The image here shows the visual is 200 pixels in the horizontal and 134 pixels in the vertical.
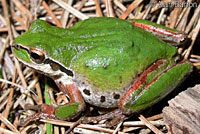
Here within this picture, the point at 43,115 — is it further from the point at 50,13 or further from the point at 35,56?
the point at 50,13

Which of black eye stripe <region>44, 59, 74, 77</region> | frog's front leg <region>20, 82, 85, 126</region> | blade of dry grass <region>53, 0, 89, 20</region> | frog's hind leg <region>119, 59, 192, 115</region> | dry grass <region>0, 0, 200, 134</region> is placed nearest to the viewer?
frog's hind leg <region>119, 59, 192, 115</region>

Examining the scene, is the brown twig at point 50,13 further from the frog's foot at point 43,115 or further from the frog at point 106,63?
the frog's foot at point 43,115

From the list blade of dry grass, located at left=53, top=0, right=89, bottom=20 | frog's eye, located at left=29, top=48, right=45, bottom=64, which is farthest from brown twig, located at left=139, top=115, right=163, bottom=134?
blade of dry grass, located at left=53, top=0, right=89, bottom=20

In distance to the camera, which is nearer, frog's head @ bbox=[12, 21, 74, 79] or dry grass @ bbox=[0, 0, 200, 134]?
frog's head @ bbox=[12, 21, 74, 79]

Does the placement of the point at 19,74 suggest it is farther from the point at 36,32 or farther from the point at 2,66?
the point at 36,32

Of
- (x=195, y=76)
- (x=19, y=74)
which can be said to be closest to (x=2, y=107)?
(x=19, y=74)

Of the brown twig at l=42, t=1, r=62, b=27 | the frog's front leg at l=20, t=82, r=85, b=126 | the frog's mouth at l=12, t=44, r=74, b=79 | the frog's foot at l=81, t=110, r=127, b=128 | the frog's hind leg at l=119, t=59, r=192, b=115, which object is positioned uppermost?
the brown twig at l=42, t=1, r=62, b=27

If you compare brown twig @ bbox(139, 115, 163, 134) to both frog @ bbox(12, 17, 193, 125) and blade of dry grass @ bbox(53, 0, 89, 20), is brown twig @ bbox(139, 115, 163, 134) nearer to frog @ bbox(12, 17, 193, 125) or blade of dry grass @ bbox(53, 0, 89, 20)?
frog @ bbox(12, 17, 193, 125)
